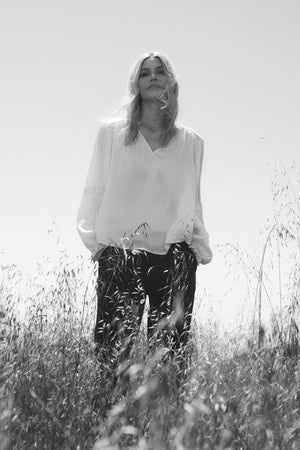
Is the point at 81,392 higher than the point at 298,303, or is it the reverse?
the point at 298,303

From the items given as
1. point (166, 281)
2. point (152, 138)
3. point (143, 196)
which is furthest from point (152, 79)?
point (166, 281)

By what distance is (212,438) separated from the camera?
2154 mm

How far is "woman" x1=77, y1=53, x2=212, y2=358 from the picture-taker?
3.60 meters

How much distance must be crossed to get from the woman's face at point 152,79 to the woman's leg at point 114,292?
2.86 feet

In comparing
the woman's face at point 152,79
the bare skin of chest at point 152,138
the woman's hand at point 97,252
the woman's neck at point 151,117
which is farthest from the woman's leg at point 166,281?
the woman's face at point 152,79

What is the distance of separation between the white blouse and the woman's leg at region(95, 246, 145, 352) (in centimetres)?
10

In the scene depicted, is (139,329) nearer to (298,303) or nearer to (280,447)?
(298,303)

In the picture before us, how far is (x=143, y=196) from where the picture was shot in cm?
379

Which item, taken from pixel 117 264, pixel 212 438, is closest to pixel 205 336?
pixel 117 264

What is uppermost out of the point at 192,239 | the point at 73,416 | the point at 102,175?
the point at 102,175

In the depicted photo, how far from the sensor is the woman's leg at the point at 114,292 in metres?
3.56

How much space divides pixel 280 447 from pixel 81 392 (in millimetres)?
976

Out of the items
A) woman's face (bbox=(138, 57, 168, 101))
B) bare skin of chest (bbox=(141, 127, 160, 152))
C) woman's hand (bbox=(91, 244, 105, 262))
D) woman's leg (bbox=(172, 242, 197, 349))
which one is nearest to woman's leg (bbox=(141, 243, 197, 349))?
woman's leg (bbox=(172, 242, 197, 349))

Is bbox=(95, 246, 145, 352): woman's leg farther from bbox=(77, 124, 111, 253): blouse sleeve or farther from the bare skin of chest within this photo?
the bare skin of chest
